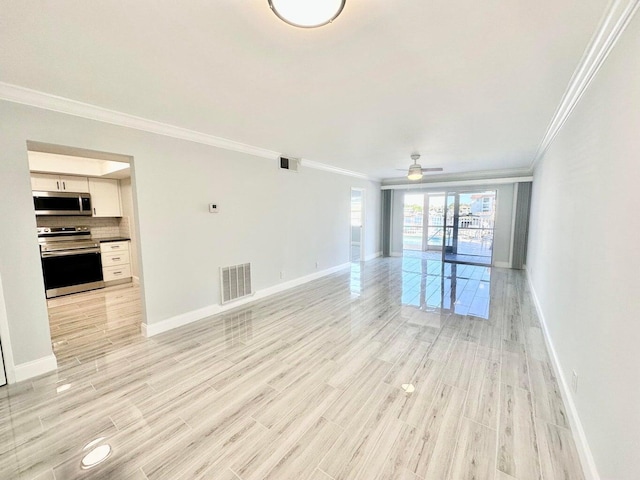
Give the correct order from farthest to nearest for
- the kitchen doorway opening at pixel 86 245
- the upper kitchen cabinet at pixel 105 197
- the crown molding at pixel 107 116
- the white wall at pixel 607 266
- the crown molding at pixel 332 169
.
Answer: the crown molding at pixel 332 169 → the upper kitchen cabinet at pixel 105 197 → the kitchen doorway opening at pixel 86 245 → the crown molding at pixel 107 116 → the white wall at pixel 607 266

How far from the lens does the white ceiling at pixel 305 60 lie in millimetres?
1455

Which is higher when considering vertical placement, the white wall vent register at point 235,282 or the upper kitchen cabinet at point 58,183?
the upper kitchen cabinet at point 58,183

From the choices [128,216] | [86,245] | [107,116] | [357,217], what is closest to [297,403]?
[107,116]

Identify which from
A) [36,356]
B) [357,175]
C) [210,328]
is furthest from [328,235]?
[36,356]

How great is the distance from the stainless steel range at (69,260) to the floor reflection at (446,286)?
595 cm

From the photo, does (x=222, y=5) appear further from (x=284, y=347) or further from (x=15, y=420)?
(x=15, y=420)

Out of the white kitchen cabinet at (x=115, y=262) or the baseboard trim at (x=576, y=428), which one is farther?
the white kitchen cabinet at (x=115, y=262)

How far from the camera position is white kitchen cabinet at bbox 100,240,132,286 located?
5.43 metres

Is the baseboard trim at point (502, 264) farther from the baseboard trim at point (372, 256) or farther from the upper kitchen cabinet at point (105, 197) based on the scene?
the upper kitchen cabinet at point (105, 197)

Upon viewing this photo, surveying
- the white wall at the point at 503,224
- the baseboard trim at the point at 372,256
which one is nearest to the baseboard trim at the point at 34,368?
the baseboard trim at the point at 372,256

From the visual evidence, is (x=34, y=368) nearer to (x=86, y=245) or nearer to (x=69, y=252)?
(x=69, y=252)

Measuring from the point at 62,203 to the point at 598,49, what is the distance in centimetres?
738

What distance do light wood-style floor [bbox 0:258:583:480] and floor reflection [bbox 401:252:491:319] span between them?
0.47m

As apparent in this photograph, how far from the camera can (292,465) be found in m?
1.63
